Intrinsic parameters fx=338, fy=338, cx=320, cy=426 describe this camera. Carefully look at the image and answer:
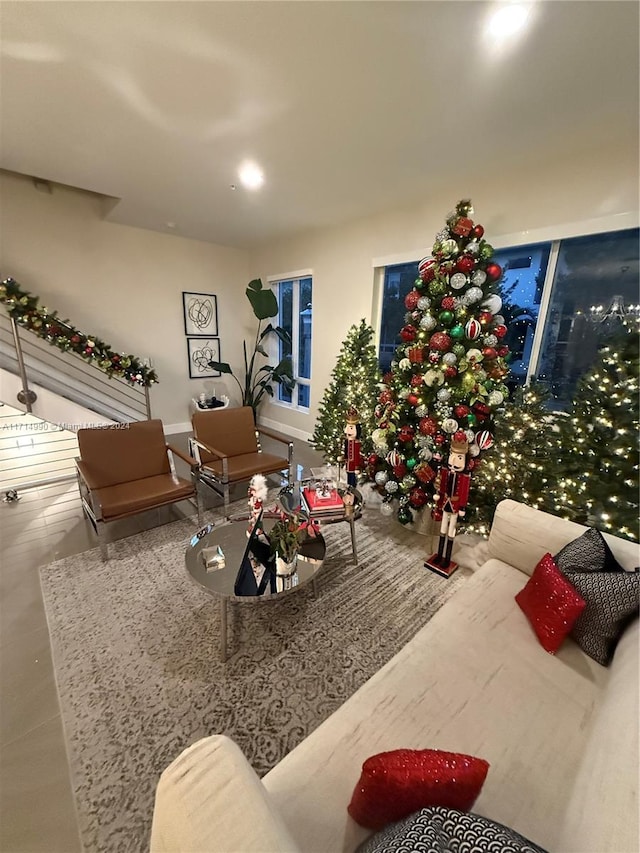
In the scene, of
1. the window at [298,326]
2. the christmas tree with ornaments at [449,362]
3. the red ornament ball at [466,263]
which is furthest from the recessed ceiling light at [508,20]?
the window at [298,326]

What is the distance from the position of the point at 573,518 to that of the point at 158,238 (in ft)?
18.6

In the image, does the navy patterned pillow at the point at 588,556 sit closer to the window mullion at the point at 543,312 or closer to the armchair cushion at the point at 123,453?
the window mullion at the point at 543,312

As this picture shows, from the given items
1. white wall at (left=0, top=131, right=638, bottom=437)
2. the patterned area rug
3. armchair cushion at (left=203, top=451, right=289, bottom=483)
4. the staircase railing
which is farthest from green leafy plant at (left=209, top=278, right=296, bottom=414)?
the patterned area rug

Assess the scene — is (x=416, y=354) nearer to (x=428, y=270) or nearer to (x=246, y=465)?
(x=428, y=270)

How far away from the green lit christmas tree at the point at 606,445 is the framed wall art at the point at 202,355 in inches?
198

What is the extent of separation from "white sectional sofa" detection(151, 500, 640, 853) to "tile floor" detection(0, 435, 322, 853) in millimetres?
929

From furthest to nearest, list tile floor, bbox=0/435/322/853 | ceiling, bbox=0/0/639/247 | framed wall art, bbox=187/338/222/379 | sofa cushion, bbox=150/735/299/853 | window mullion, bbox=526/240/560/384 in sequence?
framed wall art, bbox=187/338/222/379, window mullion, bbox=526/240/560/384, ceiling, bbox=0/0/639/247, tile floor, bbox=0/435/322/853, sofa cushion, bbox=150/735/299/853

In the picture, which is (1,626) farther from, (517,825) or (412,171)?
(412,171)

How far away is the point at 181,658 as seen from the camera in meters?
1.72

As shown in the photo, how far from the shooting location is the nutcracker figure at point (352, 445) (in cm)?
278

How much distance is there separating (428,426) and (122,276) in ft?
14.8

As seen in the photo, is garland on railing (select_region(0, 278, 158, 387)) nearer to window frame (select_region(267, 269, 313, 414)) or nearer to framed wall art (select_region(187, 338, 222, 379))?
framed wall art (select_region(187, 338, 222, 379))

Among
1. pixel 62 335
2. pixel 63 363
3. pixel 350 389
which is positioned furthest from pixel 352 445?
pixel 63 363

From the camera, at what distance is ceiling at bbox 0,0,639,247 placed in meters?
1.53
